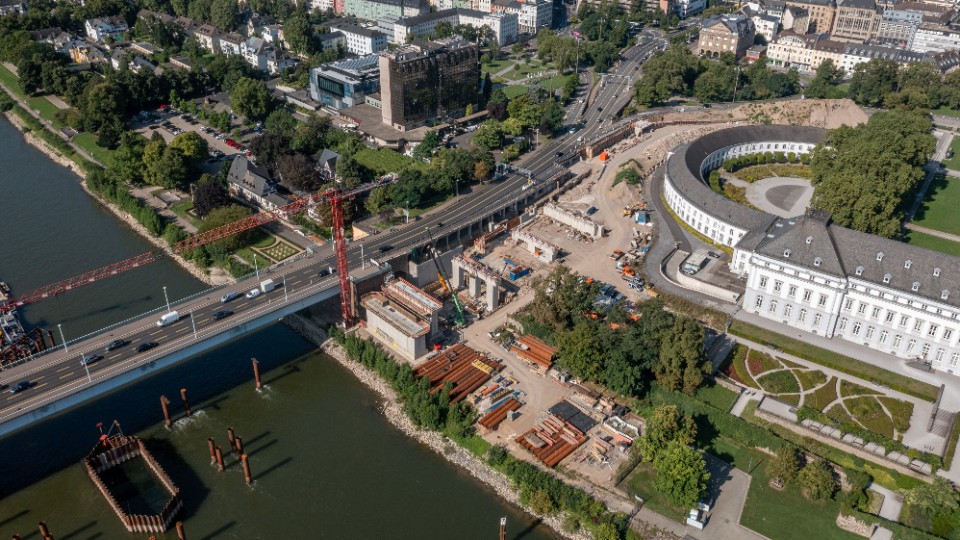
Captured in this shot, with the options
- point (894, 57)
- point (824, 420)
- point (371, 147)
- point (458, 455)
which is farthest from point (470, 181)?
point (894, 57)

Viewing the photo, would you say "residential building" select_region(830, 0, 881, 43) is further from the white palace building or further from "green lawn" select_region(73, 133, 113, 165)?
"green lawn" select_region(73, 133, 113, 165)

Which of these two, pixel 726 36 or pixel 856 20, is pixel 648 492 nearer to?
pixel 726 36

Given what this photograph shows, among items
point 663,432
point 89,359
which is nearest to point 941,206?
point 663,432

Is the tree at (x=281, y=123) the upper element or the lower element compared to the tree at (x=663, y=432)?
upper

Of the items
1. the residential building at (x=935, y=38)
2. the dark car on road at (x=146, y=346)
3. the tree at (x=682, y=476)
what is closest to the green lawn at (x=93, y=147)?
the dark car on road at (x=146, y=346)

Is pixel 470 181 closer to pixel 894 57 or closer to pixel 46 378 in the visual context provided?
pixel 46 378

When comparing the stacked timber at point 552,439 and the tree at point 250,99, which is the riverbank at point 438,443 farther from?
the tree at point 250,99

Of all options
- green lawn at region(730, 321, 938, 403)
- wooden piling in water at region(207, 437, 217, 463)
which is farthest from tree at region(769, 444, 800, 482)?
wooden piling in water at region(207, 437, 217, 463)
